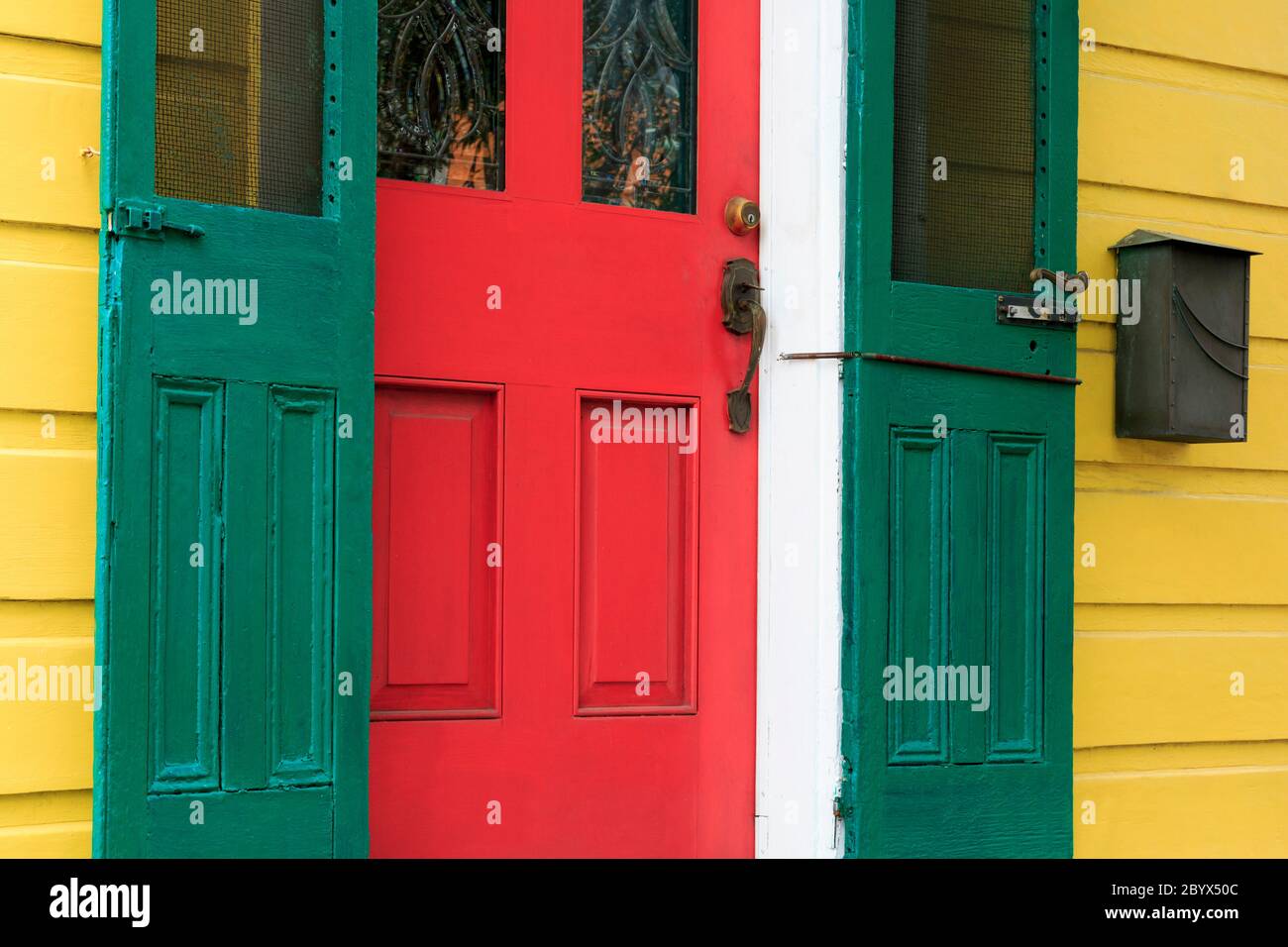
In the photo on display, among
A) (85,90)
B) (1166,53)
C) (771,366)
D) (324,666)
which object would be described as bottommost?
(324,666)

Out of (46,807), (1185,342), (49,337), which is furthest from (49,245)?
(1185,342)

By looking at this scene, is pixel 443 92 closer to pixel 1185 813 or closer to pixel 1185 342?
pixel 1185 342

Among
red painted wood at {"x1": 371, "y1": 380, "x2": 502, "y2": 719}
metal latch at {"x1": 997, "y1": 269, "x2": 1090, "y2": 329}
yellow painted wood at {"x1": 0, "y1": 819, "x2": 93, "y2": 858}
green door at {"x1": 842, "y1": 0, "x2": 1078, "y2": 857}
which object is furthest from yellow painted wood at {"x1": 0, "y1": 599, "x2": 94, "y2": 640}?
metal latch at {"x1": 997, "y1": 269, "x2": 1090, "y2": 329}

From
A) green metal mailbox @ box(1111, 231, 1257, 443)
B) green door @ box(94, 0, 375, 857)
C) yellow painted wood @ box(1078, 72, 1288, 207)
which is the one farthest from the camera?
yellow painted wood @ box(1078, 72, 1288, 207)

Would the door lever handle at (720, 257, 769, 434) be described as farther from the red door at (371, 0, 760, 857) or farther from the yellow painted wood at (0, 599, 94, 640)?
the yellow painted wood at (0, 599, 94, 640)

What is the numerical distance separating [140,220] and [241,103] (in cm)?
28

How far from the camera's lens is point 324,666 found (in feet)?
7.93

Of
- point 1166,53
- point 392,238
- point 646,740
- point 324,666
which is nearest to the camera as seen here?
point 324,666

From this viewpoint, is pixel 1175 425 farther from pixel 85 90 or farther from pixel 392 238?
pixel 85 90

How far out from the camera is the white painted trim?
113 inches

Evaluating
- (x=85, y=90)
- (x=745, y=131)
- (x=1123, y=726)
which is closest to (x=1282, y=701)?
(x=1123, y=726)

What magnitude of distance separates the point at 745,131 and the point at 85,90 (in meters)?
1.27

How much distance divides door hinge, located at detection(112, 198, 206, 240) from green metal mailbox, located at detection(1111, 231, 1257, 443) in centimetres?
207

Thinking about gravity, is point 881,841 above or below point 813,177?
below
